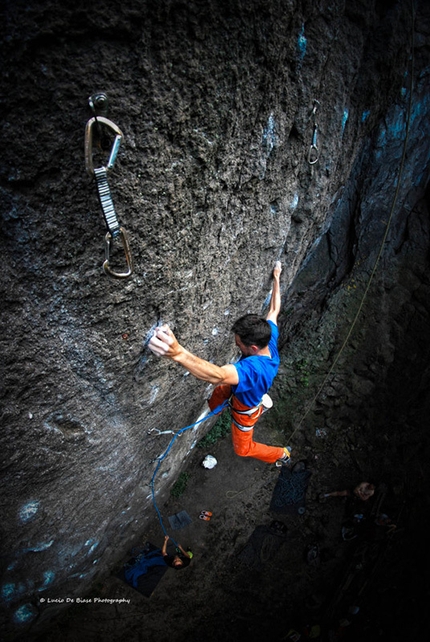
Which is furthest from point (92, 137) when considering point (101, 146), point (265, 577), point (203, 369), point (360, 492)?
point (360, 492)

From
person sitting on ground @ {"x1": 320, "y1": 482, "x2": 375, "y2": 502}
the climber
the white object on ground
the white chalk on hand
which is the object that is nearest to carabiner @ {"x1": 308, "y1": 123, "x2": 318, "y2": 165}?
the climber

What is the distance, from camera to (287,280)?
4223mm

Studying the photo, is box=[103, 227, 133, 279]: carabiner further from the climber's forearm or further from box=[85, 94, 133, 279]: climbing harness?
the climber's forearm

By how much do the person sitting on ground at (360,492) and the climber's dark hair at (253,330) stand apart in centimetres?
387

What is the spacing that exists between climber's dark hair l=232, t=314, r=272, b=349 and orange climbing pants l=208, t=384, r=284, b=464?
0.80 m

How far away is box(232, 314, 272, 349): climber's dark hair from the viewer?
292 cm

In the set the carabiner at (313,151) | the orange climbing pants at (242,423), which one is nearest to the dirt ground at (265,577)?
the orange climbing pants at (242,423)

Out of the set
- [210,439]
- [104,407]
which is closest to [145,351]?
[104,407]

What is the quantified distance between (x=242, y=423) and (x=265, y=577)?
2682 millimetres

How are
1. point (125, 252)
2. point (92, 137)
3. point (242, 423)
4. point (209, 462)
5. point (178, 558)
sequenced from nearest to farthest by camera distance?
1. point (92, 137)
2. point (125, 252)
3. point (242, 423)
4. point (178, 558)
5. point (209, 462)

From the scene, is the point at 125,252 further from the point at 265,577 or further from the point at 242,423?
the point at 265,577

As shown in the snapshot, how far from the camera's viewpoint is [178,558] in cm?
469

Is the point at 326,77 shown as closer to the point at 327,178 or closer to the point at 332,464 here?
the point at 327,178

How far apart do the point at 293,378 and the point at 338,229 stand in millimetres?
2783
